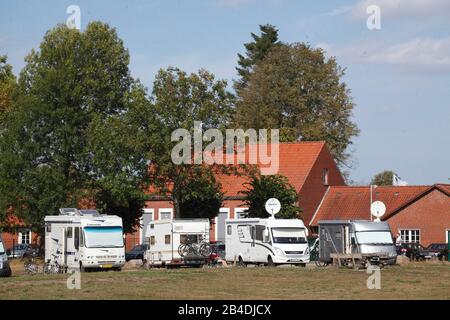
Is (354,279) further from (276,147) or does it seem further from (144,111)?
(276,147)

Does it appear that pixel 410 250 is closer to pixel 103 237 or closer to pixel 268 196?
pixel 268 196

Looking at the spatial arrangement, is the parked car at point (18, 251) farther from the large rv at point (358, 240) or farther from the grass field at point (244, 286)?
the grass field at point (244, 286)

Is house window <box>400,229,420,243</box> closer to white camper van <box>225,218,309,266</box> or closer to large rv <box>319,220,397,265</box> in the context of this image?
large rv <box>319,220,397,265</box>

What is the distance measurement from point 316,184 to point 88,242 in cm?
3379

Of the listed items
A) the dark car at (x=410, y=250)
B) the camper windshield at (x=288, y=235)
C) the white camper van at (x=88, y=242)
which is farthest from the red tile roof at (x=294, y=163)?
the white camper van at (x=88, y=242)

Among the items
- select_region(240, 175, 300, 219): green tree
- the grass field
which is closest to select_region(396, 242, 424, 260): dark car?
select_region(240, 175, 300, 219): green tree

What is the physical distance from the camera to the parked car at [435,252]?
2413 inches

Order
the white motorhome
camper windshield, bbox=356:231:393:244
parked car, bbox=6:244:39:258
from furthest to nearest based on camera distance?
parked car, bbox=6:244:39:258, the white motorhome, camper windshield, bbox=356:231:393:244

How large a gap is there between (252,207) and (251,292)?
34.7 m

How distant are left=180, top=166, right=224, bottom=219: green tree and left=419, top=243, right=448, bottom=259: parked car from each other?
13.6 m

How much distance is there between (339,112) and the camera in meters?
85.1

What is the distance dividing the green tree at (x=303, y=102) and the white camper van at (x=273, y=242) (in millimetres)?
32952

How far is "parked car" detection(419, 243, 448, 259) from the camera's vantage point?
201ft
